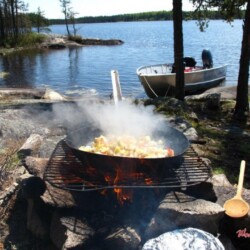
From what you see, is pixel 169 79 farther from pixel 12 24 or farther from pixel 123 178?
pixel 12 24

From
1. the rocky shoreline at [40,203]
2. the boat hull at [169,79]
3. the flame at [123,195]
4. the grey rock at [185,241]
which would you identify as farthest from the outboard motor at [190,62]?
the grey rock at [185,241]

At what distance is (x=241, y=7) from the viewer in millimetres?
11945

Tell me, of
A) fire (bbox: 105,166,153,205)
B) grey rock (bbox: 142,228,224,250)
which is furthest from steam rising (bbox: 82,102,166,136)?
grey rock (bbox: 142,228,224,250)

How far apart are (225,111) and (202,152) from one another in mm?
4609

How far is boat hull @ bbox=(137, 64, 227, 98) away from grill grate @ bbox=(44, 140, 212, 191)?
1364cm

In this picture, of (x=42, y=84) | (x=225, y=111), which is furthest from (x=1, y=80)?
(x=225, y=111)

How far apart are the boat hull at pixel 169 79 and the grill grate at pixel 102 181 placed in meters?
13.6

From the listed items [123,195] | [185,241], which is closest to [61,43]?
[123,195]

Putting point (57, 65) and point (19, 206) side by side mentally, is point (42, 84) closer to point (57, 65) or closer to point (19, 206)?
point (57, 65)

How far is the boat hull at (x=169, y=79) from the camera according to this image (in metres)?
18.3

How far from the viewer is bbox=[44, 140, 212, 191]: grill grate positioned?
4023 mm

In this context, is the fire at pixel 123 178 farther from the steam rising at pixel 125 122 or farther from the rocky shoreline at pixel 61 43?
the rocky shoreline at pixel 61 43

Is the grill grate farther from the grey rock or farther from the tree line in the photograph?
the tree line

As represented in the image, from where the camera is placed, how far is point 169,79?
59.7 ft
